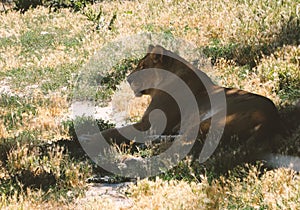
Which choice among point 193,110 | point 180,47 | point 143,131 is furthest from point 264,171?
point 180,47

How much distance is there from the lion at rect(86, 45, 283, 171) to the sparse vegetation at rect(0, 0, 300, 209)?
304mm

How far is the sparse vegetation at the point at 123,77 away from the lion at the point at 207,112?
12.0 inches

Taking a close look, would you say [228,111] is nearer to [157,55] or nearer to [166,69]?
[166,69]

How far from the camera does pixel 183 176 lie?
5707 millimetres

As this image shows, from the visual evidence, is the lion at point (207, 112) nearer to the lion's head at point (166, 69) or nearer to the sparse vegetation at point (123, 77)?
the lion's head at point (166, 69)

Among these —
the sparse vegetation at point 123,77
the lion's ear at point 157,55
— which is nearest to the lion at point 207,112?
the lion's ear at point 157,55

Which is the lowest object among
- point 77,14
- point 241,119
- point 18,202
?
point 18,202

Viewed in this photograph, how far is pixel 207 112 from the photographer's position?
6.69m

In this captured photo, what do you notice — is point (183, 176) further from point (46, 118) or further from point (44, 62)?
point (44, 62)

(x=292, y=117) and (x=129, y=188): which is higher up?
(x=292, y=117)

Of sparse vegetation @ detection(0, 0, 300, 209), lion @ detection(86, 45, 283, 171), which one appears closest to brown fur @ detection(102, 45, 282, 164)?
lion @ detection(86, 45, 283, 171)

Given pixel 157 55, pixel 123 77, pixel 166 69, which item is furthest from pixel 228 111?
pixel 123 77

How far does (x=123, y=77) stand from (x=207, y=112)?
4.59 metres

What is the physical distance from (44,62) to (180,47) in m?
3.85
